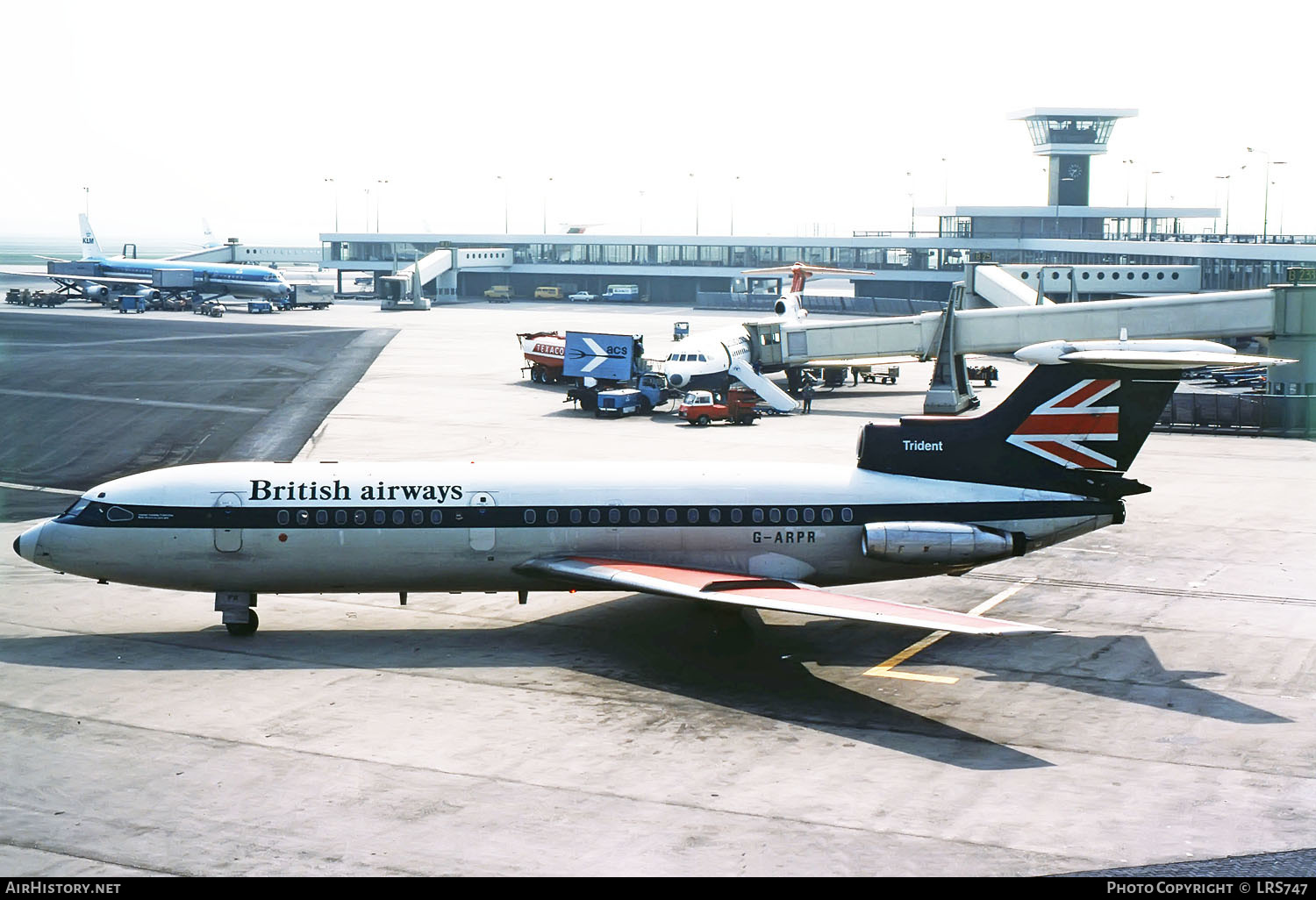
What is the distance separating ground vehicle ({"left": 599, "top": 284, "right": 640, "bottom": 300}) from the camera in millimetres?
178625

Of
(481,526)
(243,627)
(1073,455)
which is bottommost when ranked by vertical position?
(243,627)

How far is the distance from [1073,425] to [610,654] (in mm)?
11408

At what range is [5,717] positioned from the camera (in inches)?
896

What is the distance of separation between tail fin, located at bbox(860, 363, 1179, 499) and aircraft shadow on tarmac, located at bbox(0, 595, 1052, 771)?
13.7ft

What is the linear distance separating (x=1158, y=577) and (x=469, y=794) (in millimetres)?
21948

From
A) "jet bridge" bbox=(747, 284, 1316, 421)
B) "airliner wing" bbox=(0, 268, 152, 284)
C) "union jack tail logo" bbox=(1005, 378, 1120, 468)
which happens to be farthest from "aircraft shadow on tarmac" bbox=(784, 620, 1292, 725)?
"airliner wing" bbox=(0, 268, 152, 284)

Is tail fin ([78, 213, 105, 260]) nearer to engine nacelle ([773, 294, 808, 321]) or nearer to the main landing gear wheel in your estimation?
engine nacelle ([773, 294, 808, 321])

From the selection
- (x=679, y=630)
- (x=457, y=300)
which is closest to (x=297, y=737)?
(x=679, y=630)

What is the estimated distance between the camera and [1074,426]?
28406 millimetres

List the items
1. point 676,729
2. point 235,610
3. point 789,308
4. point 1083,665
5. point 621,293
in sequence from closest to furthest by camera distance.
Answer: point 676,729 → point 1083,665 → point 235,610 → point 789,308 → point 621,293

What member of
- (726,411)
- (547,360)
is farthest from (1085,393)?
(547,360)

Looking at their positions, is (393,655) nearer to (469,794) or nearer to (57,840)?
(469,794)

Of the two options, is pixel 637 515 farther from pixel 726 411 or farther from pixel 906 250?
pixel 906 250

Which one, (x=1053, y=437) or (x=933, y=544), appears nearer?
(x=933, y=544)
